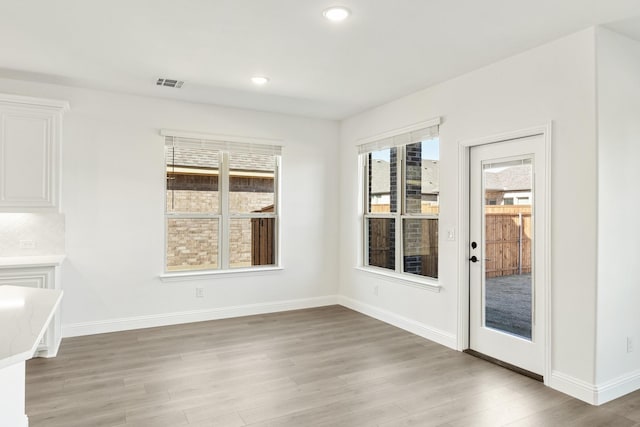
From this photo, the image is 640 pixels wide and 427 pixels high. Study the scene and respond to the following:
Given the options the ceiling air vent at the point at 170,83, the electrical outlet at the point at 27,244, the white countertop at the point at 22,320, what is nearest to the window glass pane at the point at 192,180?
the ceiling air vent at the point at 170,83

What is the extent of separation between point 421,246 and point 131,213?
11.0ft

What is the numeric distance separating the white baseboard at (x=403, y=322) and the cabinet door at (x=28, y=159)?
3774 mm

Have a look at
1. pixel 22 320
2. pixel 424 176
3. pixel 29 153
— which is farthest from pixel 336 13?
pixel 29 153

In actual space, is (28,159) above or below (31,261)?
above

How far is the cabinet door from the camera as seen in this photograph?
382 cm

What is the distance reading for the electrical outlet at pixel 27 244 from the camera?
4211 mm

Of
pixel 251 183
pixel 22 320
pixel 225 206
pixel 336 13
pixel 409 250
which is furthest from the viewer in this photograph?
pixel 251 183

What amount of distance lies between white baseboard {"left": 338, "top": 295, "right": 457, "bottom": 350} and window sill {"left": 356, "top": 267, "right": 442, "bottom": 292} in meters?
0.41

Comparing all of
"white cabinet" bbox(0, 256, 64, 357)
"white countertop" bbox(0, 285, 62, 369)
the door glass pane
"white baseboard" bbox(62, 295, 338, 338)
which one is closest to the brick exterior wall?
"white baseboard" bbox(62, 295, 338, 338)

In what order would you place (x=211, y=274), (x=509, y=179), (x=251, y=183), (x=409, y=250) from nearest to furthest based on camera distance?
(x=509, y=179), (x=409, y=250), (x=211, y=274), (x=251, y=183)

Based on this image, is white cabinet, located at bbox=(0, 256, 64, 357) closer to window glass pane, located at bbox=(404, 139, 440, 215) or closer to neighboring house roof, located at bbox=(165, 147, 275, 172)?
neighboring house roof, located at bbox=(165, 147, 275, 172)

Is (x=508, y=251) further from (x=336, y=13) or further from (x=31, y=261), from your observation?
(x=31, y=261)

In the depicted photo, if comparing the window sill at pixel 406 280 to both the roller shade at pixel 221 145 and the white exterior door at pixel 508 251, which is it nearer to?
the white exterior door at pixel 508 251

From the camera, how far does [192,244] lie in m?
5.19
